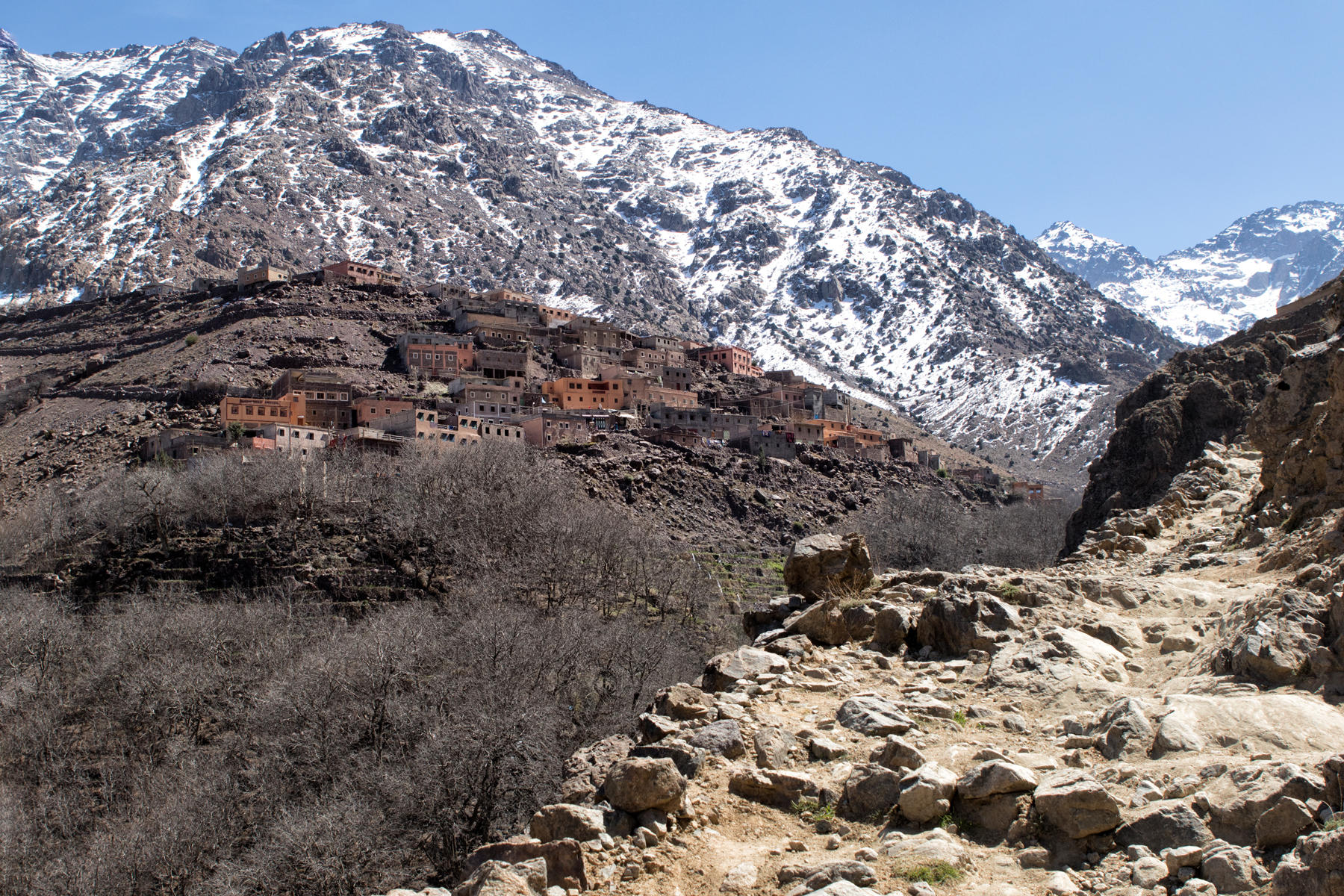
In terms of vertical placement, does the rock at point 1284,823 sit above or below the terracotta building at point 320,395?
below

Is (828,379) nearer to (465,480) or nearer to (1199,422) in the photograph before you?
(465,480)

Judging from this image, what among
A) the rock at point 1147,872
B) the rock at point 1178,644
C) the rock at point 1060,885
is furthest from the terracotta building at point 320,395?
the rock at point 1147,872

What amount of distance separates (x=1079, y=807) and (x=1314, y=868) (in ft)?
5.68

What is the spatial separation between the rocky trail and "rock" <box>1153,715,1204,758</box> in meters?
0.02

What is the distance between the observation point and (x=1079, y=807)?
7.27 m

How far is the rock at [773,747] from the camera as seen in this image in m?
9.29

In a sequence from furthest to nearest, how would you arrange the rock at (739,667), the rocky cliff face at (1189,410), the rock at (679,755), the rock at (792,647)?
the rocky cliff face at (1189,410) → the rock at (792,647) → the rock at (739,667) → the rock at (679,755)

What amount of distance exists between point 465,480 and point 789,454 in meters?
36.0

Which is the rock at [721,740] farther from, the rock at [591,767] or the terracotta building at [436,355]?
the terracotta building at [436,355]

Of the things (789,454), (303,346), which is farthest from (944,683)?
(303,346)

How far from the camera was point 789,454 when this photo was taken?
8762 cm

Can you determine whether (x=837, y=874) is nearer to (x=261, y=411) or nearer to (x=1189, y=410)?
(x=1189, y=410)

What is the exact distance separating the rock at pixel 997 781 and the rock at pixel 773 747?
6.15ft

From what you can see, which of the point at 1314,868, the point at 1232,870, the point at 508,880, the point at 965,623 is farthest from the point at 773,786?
the point at 1314,868
